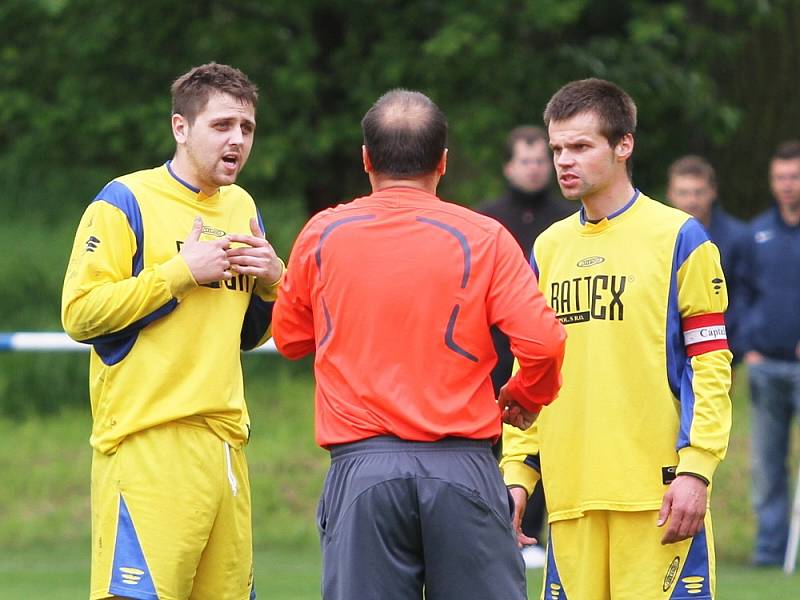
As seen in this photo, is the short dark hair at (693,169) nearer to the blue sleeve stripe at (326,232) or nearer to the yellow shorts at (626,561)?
the yellow shorts at (626,561)

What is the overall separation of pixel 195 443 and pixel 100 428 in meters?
0.36

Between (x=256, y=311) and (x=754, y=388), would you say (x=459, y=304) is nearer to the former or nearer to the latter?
(x=256, y=311)

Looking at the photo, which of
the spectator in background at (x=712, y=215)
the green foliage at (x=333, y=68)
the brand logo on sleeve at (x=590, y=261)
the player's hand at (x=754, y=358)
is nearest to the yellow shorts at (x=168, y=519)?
the brand logo on sleeve at (x=590, y=261)

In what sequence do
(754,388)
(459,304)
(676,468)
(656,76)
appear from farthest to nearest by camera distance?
(656,76) < (754,388) < (676,468) < (459,304)

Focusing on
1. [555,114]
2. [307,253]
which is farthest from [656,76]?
[307,253]

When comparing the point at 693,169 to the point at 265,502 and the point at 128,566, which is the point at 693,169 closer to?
the point at 265,502

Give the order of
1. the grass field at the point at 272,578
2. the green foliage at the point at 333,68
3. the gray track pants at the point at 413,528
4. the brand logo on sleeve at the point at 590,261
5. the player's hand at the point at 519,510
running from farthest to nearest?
the green foliage at the point at 333,68 → the grass field at the point at 272,578 → the brand logo on sleeve at the point at 590,261 → the player's hand at the point at 519,510 → the gray track pants at the point at 413,528

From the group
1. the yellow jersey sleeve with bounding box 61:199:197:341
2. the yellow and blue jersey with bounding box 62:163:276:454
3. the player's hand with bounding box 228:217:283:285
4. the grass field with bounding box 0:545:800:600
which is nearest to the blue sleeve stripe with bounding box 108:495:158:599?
the yellow and blue jersey with bounding box 62:163:276:454

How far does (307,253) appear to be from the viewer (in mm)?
4445

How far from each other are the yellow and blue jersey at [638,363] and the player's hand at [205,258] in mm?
1190

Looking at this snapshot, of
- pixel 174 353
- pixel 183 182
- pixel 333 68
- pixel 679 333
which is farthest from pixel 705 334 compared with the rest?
pixel 333 68

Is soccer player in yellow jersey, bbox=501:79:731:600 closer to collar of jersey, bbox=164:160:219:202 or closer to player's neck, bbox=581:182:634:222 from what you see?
player's neck, bbox=581:182:634:222

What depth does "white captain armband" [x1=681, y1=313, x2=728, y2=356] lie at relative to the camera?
475cm

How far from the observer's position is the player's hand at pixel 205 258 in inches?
195
